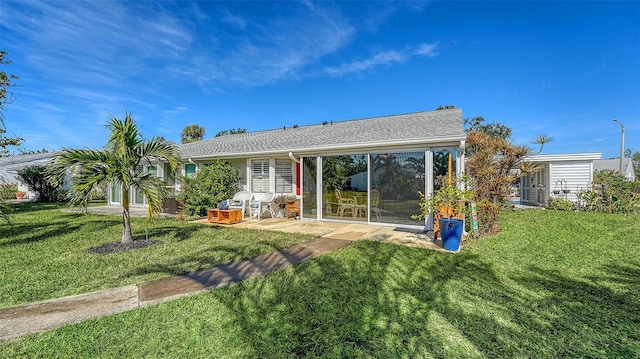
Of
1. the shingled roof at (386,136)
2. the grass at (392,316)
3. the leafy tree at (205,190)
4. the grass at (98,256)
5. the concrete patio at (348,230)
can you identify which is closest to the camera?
the grass at (392,316)

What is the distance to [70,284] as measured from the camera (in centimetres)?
435

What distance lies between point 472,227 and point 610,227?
4.77m

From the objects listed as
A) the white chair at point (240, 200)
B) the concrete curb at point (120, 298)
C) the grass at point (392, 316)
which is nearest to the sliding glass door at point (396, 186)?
the grass at point (392, 316)

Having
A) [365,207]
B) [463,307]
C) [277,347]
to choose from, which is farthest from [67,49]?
[463,307]

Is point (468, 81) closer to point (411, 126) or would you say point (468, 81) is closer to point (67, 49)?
point (411, 126)

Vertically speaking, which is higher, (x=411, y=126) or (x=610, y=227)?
(x=411, y=126)

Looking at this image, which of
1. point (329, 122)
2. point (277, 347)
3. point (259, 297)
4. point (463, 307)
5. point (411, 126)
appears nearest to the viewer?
point (277, 347)

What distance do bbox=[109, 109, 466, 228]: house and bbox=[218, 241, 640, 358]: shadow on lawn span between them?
13.6ft

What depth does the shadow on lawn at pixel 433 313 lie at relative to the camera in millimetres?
2736

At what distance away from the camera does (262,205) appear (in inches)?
468

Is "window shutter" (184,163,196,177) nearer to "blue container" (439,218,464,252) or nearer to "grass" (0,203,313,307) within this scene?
"grass" (0,203,313,307)

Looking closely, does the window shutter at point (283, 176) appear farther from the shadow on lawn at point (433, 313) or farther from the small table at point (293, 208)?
the shadow on lawn at point (433, 313)

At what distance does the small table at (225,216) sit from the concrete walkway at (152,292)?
13.6 ft

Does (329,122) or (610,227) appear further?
(329,122)
